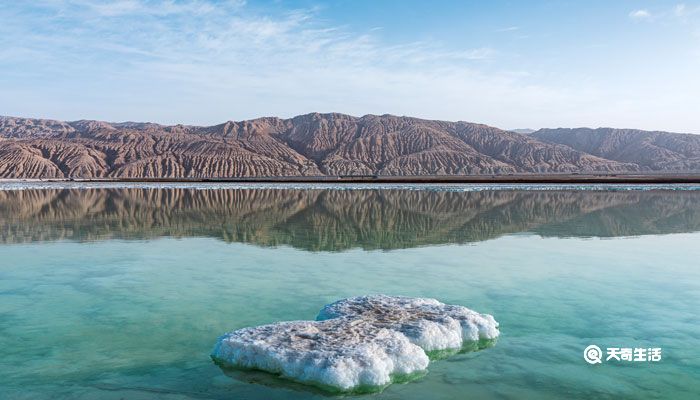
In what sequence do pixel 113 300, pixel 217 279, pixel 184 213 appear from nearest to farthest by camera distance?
pixel 113 300 < pixel 217 279 < pixel 184 213

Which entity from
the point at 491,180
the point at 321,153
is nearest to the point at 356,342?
the point at 491,180

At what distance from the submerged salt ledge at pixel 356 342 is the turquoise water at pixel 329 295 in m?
0.23

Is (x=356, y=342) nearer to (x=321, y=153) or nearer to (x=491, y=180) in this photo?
(x=491, y=180)

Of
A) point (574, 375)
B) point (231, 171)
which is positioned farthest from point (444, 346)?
point (231, 171)

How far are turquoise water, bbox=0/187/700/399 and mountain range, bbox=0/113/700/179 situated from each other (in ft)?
378

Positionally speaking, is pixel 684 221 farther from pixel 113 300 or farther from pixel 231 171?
pixel 231 171

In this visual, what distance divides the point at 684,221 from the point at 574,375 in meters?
20.1

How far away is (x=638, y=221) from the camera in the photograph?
23.5 meters

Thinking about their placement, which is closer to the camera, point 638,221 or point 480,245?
point 480,245

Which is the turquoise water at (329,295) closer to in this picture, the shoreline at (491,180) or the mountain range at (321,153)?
the shoreline at (491,180)

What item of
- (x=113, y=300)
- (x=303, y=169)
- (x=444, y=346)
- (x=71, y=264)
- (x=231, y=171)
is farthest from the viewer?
(x=303, y=169)

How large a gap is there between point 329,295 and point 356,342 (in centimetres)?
336

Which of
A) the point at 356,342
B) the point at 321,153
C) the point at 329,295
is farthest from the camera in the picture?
the point at 321,153

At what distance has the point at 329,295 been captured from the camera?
10.4 m
